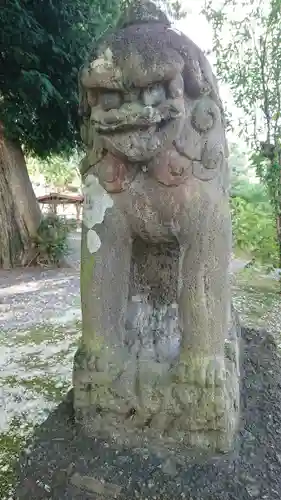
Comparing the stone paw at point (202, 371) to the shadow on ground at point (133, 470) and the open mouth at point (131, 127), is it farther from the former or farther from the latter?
the open mouth at point (131, 127)

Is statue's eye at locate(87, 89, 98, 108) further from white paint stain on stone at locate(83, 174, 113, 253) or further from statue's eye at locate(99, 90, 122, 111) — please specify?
white paint stain on stone at locate(83, 174, 113, 253)

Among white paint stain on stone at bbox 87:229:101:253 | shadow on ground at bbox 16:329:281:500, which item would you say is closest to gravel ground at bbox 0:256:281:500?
shadow on ground at bbox 16:329:281:500

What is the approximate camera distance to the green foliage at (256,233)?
362 cm

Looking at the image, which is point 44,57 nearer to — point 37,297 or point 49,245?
point 49,245

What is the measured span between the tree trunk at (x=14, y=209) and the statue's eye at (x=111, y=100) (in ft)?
14.0

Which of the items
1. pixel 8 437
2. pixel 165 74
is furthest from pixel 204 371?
pixel 8 437

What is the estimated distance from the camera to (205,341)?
1078 mm

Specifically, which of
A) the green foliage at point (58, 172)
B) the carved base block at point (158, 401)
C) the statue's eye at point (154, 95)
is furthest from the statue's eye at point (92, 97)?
the green foliage at point (58, 172)

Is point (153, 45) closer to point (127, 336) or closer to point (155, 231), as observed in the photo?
point (155, 231)

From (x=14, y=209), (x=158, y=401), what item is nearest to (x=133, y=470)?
(x=158, y=401)

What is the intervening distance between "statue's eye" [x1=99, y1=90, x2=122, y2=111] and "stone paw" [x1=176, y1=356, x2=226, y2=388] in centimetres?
59

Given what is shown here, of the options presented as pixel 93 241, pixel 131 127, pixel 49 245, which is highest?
pixel 131 127

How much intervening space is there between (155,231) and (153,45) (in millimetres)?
392

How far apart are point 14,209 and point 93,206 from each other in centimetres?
423
